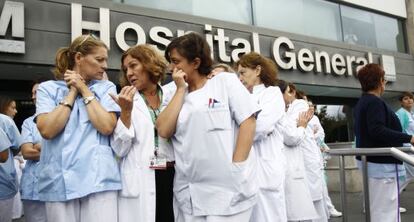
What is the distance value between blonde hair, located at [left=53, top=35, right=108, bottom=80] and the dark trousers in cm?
84

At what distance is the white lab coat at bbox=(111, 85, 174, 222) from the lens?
2.31 m

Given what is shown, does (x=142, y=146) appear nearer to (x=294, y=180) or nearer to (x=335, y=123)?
(x=294, y=180)

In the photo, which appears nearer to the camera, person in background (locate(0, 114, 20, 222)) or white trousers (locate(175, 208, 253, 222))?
white trousers (locate(175, 208, 253, 222))

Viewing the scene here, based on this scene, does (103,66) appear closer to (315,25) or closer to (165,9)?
(165,9)

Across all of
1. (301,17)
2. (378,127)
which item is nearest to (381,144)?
(378,127)

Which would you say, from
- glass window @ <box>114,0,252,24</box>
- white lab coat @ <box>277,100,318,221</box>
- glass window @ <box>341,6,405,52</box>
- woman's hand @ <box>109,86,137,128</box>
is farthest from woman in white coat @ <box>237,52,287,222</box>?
glass window @ <box>341,6,405,52</box>

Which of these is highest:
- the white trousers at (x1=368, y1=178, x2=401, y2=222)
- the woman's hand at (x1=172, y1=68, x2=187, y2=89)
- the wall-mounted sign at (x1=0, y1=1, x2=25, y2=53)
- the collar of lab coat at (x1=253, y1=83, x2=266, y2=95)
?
the wall-mounted sign at (x1=0, y1=1, x2=25, y2=53)

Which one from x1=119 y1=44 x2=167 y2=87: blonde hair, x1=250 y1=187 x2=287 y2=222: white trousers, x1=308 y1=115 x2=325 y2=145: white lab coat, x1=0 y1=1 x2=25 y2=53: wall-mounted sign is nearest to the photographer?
x1=119 y1=44 x2=167 y2=87: blonde hair

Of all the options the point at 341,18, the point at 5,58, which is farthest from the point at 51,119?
the point at 341,18

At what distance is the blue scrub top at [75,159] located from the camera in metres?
2.19

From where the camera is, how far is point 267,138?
10.4ft

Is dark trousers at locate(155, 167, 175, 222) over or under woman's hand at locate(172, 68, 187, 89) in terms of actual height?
under

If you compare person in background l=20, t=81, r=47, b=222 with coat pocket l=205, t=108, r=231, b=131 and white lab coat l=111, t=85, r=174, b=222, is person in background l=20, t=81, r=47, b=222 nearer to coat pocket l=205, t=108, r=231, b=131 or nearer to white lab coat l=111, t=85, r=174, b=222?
white lab coat l=111, t=85, r=174, b=222

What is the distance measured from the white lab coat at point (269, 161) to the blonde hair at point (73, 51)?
1.26 m
